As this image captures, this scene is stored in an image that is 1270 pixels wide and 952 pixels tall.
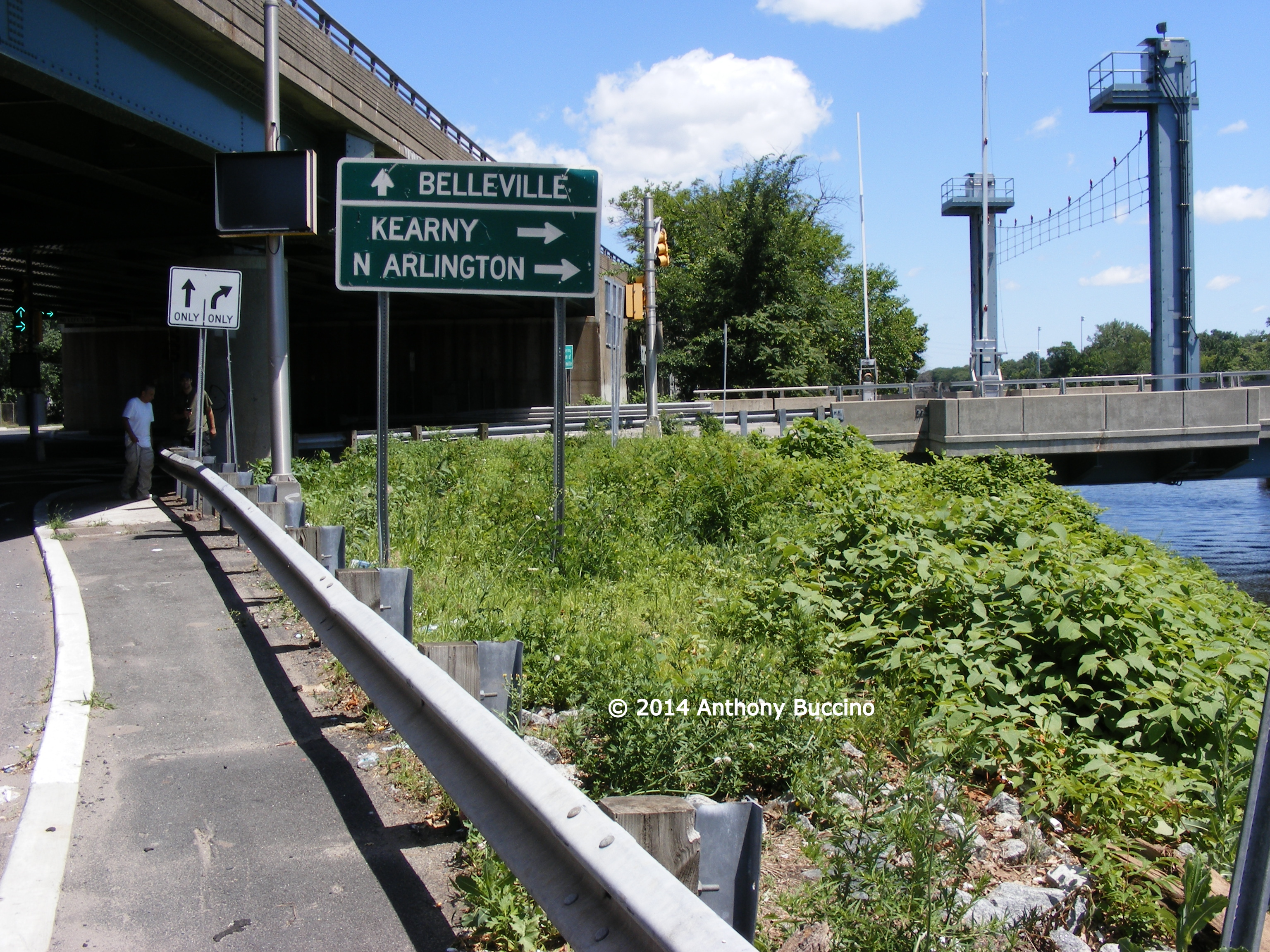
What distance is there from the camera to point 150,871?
342 centimetres

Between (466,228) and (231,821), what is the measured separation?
4.75m

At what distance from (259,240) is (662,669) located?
15.6 m

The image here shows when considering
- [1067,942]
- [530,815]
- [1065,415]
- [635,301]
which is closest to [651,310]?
[635,301]

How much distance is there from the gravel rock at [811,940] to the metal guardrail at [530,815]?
29.1 inches

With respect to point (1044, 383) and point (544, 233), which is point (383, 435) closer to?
point (544, 233)

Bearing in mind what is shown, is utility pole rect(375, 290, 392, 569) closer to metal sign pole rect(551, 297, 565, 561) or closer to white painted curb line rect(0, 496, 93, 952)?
metal sign pole rect(551, 297, 565, 561)

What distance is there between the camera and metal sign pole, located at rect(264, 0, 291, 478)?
12516 mm

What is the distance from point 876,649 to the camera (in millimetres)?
5844

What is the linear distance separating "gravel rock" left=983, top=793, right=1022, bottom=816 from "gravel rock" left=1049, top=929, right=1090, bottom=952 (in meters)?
0.83

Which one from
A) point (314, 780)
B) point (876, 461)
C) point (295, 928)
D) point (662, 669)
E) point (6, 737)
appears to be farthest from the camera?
point (876, 461)

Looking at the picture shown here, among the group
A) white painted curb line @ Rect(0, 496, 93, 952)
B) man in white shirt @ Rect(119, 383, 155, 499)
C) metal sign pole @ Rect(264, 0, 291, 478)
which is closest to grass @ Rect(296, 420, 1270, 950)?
white painted curb line @ Rect(0, 496, 93, 952)

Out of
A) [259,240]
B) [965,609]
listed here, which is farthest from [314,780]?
[259,240]

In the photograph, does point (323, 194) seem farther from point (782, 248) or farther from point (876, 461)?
point (782, 248)
